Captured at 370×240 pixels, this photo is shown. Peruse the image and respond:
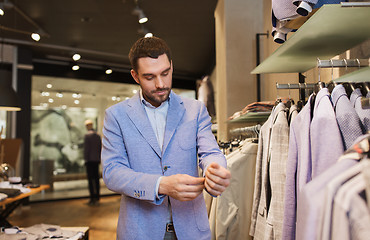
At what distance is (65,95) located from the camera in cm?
930

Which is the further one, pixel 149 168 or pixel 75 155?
pixel 75 155

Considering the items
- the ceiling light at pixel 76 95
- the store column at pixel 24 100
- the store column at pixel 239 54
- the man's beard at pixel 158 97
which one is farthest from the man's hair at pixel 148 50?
the ceiling light at pixel 76 95

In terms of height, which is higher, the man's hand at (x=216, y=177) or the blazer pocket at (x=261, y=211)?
the man's hand at (x=216, y=177)

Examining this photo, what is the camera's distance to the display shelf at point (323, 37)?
112 cm

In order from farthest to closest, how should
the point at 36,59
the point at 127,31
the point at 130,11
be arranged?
the point at 36,59
the point at 127,31
the point at 130,11

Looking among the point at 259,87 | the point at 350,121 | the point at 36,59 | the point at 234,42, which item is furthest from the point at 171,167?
the point at 36,59

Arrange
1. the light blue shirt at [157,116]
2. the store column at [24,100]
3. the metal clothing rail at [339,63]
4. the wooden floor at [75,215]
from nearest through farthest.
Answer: the metal clothing rail at [339,63], the light blue shirt at [157,116], the wooden floor at [75,215], the store column at [24,100]

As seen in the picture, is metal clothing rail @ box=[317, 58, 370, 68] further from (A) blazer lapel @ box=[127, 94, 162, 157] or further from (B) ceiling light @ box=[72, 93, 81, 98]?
(B) ceiling light @ box=[72, 93, 81, 98]

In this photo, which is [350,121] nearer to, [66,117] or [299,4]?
[299,4]

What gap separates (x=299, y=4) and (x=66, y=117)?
8.77m

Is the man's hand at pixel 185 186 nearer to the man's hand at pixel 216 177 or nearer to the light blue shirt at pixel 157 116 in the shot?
the man's hand at pixel 216 177

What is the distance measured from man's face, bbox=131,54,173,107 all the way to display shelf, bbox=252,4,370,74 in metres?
0.52

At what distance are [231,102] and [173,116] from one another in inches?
93.2

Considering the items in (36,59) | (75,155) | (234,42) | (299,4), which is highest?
(36,59)
